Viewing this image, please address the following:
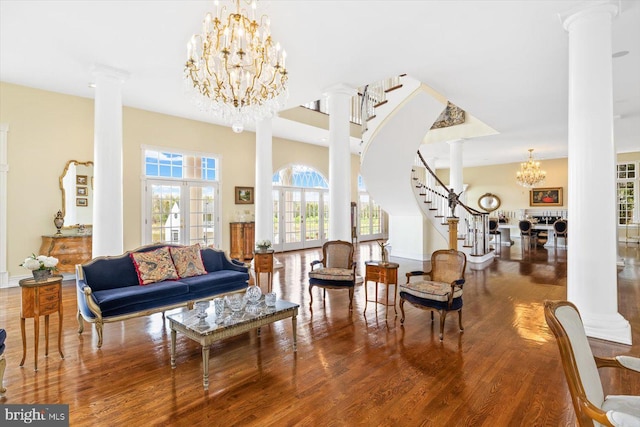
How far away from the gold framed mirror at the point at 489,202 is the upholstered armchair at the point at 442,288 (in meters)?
12.5

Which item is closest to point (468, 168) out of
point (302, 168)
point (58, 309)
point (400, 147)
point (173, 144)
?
point (302, 168)

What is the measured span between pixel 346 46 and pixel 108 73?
12.0 ft

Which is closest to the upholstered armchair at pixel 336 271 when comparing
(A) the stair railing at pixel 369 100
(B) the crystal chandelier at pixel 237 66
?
(B) the crystal chandelier at pixel 237 66

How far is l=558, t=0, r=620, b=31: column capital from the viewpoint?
3.38 metres

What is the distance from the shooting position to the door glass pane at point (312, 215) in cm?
1143

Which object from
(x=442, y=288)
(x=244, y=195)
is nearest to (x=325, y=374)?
(x=442, y=288)

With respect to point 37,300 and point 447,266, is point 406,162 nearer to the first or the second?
point 447,266

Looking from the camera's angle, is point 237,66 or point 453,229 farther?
point 453,229

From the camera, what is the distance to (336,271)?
4.71m

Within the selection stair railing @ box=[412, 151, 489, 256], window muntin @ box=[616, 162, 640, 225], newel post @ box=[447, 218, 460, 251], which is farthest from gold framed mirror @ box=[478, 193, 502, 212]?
newel post @ box=[447, 218, 460, 251]

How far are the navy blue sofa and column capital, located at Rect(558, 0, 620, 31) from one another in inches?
198

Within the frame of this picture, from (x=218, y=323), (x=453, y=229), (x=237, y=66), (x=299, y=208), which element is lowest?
(x=218, y=323)

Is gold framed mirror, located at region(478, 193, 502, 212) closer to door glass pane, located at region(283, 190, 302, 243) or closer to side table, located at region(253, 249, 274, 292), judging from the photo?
door glass pane, located at region(283, 190, 302, 243)

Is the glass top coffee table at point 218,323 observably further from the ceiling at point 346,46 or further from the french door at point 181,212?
the french door at point 181,212
